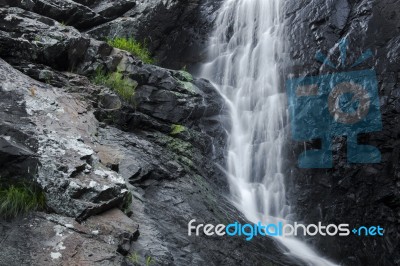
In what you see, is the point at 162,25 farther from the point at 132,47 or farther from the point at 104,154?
the point at 104,154

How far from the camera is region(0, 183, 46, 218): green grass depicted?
140 inches

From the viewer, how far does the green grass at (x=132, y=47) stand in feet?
30.1

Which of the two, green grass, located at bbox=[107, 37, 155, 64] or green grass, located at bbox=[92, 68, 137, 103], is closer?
green grass, located at bbox=[92, 68, 137, 103]

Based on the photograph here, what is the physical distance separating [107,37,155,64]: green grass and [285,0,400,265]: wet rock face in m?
3.72

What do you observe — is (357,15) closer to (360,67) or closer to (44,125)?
(360,67)

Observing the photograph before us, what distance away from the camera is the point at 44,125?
455 centimetres

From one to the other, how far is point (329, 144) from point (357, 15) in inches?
129

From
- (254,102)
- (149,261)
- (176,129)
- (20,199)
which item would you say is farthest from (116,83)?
(149,261)

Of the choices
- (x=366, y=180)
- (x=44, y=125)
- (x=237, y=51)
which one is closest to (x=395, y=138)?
(x=366, y=180)
